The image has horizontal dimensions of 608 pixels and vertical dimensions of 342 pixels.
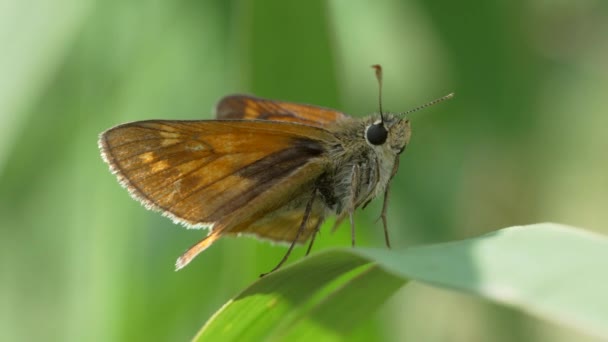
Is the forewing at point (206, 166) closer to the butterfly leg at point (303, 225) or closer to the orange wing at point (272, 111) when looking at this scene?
the butterfly leg at point (303, 225)

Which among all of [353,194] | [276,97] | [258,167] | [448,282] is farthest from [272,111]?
[448,282]

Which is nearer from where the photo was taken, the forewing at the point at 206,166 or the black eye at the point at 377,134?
the forewing at the point at 206,166

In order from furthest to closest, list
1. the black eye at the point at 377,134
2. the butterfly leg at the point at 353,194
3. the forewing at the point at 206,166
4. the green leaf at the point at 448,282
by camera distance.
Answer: the black eye at the point at 377,134, the butterfly leg at the point at 353,194, the forewing at the point at 206,166, the green leaf at the point at 448,282

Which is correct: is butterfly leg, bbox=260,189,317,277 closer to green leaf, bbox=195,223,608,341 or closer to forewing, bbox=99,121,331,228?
forewing, bbox=99,121,331,228

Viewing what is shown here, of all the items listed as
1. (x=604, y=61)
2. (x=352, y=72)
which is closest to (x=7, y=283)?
(x=352, y=72)

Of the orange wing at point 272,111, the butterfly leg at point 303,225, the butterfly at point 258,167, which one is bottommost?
the butterfly leg at point 303,225

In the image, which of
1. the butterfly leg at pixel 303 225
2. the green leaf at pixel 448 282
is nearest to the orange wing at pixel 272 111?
the butterfly leg at pixel 303 225
